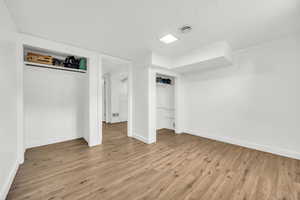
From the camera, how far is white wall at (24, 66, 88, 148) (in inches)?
115

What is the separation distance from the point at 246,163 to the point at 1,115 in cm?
383

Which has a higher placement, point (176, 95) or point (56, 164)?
point (176, 95)

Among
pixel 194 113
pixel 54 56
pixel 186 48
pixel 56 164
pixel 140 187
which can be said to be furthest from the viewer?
pixel 194 113

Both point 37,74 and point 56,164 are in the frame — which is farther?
point 37,74

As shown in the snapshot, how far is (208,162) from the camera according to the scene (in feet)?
7.53

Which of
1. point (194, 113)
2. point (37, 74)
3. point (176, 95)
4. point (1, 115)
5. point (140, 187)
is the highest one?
point (37, 74)

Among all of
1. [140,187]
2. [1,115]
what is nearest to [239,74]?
[140,187]

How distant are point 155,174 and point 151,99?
188cm

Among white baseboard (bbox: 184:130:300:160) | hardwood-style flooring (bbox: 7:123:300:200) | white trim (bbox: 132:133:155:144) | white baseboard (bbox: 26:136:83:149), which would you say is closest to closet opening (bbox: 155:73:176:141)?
white trim (bbox: 132:133:155:144)

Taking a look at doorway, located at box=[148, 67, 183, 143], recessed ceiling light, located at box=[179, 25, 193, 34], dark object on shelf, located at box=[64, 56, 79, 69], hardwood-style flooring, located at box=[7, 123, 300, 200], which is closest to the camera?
hardwood-style flooring, located at box=[7, 123, 300, 200]

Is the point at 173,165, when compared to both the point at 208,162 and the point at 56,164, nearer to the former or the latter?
the point at 208,162

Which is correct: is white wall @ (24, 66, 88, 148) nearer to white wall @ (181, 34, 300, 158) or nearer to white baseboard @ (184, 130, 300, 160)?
white wall @ (181, 34, 300, 158)

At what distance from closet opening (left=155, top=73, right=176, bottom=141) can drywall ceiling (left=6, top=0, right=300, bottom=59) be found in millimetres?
2155

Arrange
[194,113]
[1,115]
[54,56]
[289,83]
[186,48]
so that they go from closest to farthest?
[1,115]
[289,83]
[186,48]
[54,56]
[194,113]
